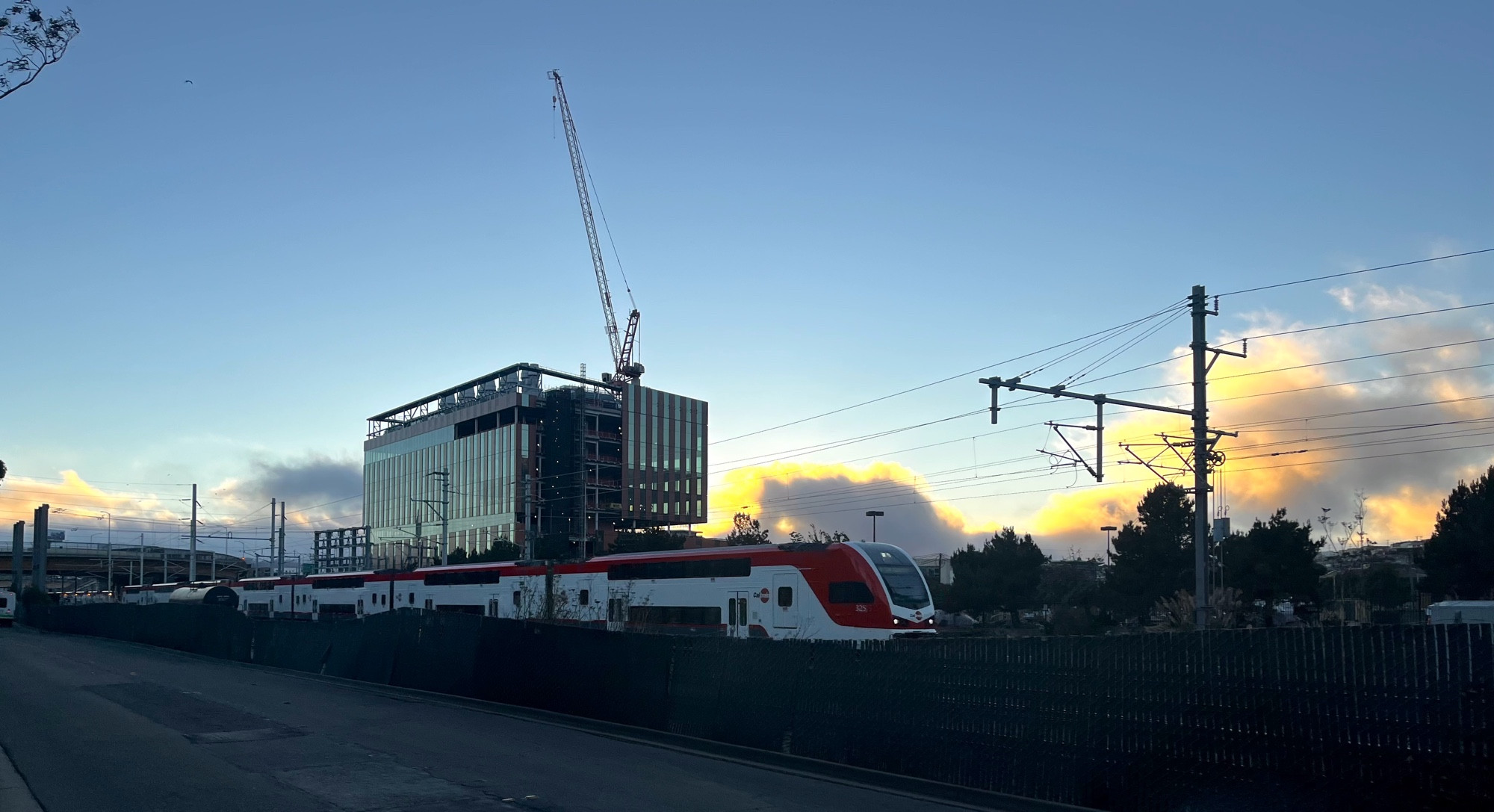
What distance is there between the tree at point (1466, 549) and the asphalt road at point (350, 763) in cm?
4955

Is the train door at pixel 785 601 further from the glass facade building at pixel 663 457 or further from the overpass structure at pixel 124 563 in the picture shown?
the overpass structure at pixel 124 563

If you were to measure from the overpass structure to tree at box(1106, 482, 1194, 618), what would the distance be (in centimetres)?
11286

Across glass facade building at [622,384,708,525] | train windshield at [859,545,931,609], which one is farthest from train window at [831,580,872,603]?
glass facade building at [622,384,708,525]

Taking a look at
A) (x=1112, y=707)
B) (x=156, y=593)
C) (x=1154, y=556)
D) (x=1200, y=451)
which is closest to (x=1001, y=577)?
(x=1154, y=556)

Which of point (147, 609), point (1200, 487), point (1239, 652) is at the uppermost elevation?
point (1200, 487)

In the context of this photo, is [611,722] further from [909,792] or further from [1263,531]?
[1263,531]

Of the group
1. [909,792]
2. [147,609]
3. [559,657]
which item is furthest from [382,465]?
[909,792]

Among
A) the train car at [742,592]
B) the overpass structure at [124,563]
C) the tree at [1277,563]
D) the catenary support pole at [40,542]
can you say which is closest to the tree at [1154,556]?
the tree at [1277,563]

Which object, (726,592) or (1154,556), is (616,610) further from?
(1154,556)

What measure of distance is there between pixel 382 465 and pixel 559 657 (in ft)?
411

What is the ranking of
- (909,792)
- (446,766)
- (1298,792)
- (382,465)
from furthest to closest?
(382,465), (446,766), (909,792), (1298,792)

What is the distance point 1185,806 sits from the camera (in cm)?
1116

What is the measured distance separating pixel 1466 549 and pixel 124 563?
169430 millimetres

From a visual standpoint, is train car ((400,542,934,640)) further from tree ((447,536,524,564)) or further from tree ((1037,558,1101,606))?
tree ((447,536,524,564))
